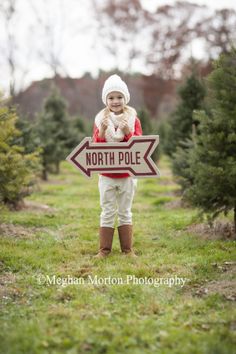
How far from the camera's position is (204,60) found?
128ft

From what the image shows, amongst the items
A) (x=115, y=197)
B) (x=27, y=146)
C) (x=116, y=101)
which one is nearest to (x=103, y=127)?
(x=116, y=101)

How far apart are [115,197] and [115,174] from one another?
1.18 ft

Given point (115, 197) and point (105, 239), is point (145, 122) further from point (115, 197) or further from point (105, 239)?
point (105, 239)

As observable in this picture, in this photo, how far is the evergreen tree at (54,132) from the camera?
51.5ft

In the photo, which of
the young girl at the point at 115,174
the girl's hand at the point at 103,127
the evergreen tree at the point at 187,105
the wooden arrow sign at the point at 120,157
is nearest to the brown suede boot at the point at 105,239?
the young girl at the point at 115,174

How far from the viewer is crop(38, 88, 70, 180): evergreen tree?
15.7m

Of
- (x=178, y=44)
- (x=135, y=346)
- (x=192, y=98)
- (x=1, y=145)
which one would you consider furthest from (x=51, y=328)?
(x=178, y=44)

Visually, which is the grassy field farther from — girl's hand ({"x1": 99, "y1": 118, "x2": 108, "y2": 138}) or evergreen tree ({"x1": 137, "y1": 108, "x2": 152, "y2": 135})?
evergreen tree ({"x1": 137, "y1": 108, "x2": 152, "y2": 135})

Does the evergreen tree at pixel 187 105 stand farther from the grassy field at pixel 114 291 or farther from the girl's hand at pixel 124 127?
the girl's hand at pixel 124 127

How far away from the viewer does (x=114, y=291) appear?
15.6 feet

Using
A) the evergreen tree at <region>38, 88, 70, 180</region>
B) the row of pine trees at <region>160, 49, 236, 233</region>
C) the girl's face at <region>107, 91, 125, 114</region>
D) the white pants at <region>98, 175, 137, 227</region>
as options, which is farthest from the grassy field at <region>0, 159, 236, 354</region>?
the evergreen tree at <region>38, 88, 70, 180</region>

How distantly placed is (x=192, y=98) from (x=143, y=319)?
9644mm

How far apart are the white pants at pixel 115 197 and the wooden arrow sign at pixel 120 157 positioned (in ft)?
1.45

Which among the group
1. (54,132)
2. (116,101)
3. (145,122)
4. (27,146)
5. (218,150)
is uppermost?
(145,122)
